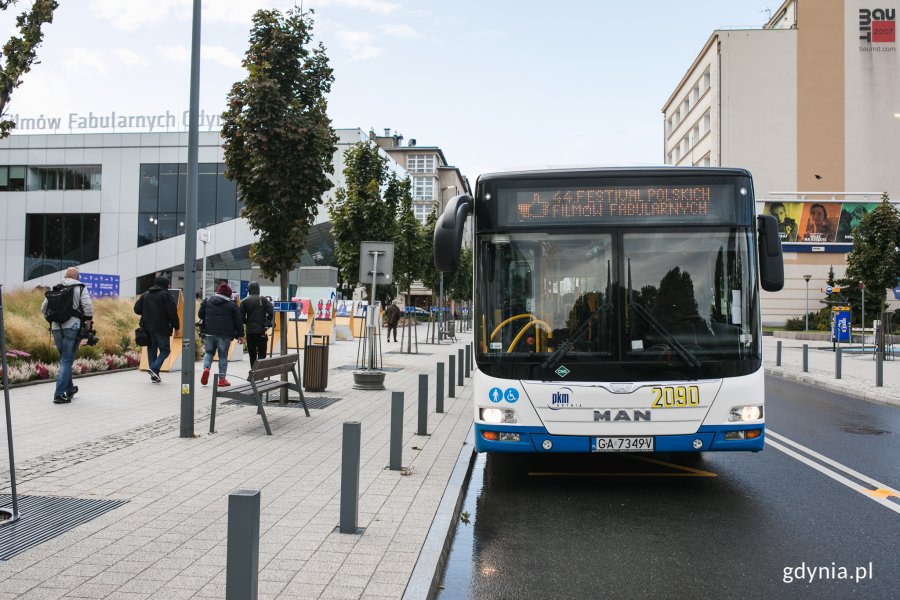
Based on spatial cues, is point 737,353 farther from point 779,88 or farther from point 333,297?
point 779,88

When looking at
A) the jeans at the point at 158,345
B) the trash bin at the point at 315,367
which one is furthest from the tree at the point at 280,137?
the jeans at the point at 158,345

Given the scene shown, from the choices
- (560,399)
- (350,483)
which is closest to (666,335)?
(560,399)

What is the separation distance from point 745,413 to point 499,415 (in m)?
2.04

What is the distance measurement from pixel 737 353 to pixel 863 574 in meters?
2.15

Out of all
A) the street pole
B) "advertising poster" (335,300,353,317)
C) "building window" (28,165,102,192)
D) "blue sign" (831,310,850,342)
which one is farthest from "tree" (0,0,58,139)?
"building window" (28,165,102,192)

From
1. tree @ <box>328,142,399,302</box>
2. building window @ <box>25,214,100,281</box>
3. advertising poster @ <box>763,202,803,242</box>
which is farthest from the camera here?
advertising poster @ <box>763,202,803,242</box>

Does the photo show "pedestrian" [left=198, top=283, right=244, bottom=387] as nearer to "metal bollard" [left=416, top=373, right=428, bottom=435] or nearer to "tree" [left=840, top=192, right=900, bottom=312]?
"metal bollard" [left=416, top=373, right=428, bottom=435]

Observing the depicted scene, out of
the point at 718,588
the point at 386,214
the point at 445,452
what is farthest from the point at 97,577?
the point at 386,214

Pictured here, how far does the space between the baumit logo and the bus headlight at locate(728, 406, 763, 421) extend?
6047 cm

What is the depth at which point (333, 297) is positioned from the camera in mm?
26250

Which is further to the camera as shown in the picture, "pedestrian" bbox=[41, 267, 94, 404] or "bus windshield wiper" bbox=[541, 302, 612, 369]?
"pedestrian" bbox=[41, 267, 94, 404]

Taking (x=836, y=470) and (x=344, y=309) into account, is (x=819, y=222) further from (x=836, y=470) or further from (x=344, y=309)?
(x=836, y=470)

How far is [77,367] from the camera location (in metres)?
14.2

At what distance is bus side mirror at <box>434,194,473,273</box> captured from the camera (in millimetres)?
6238
